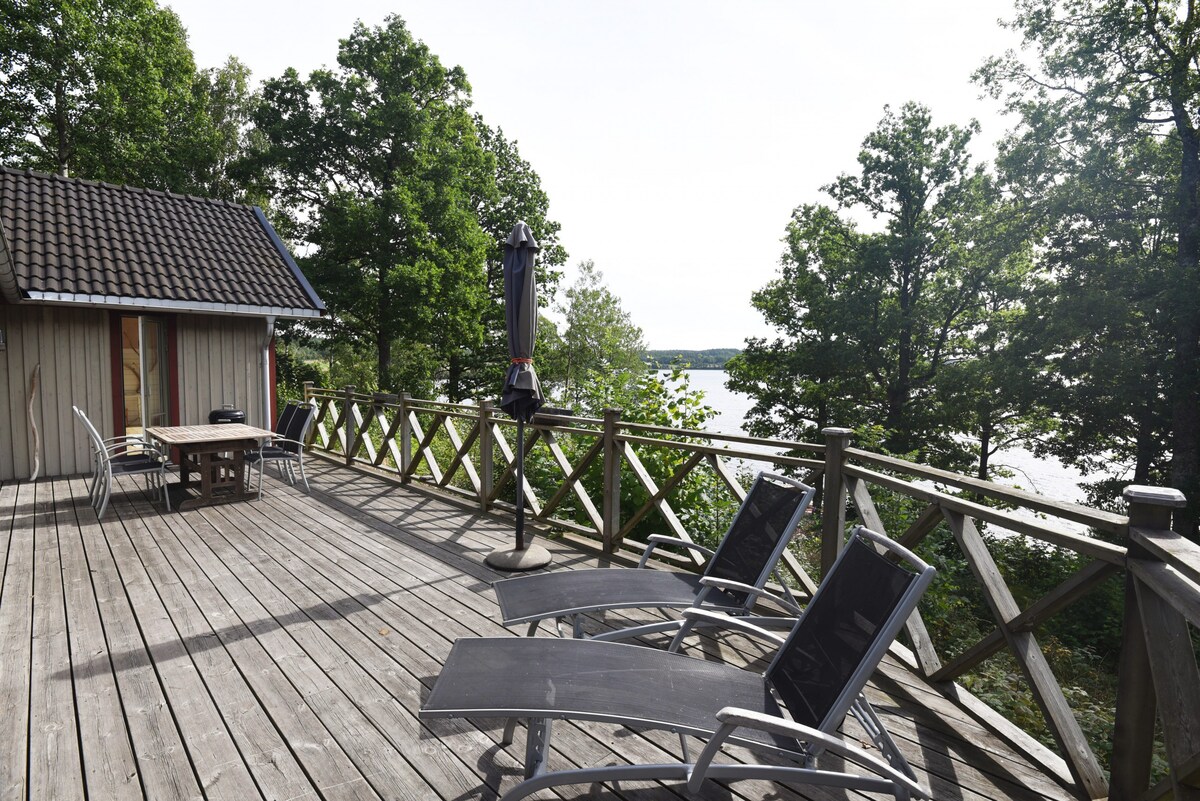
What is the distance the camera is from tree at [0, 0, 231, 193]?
15.6 m

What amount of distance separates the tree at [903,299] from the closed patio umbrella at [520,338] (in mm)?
16124

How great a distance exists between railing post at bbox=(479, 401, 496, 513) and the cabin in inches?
161

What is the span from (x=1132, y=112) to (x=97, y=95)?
24.0 metres

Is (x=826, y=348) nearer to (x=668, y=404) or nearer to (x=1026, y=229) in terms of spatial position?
(x=1026, y=229)

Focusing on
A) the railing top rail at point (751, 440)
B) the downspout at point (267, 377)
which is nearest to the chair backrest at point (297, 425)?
the downspout at point (267, 377)

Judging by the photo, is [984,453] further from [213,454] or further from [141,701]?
[141,701]

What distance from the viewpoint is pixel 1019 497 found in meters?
2.18

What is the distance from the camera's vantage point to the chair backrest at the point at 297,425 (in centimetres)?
682

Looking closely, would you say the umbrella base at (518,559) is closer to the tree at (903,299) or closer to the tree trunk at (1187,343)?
the tree trunk at (1187,343)

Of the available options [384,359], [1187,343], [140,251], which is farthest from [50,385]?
[1187,343]

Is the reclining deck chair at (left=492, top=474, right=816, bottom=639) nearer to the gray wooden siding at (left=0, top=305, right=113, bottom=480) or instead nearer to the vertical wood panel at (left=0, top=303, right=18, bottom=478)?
the gray wooden siding at (left=0, top=305, right=113, bottom=480)

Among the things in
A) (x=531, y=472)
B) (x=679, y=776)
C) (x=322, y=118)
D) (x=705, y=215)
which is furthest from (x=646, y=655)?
(x=322, y=118)

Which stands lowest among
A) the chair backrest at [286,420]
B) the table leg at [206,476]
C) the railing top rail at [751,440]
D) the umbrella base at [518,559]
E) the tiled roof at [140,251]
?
the umbrella base at [518,559]

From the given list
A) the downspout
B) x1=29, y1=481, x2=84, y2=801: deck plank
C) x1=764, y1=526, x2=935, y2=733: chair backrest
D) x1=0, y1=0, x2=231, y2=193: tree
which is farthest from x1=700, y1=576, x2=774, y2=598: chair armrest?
x1=0, y1=0, x2=231, y2=193: tree
